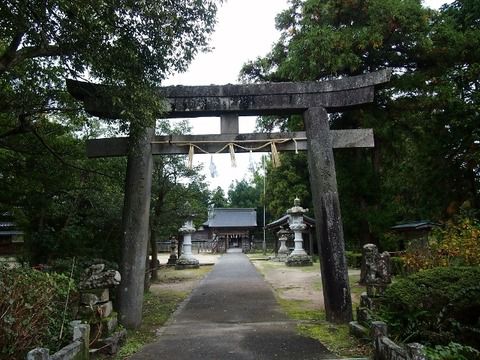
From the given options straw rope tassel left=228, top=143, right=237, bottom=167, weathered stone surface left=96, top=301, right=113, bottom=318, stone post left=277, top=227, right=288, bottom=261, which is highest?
straw rope tassel left=228, top=143, right=237, bottom=167

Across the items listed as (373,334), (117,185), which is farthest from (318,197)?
(117,185)

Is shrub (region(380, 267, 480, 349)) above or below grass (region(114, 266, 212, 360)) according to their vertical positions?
above

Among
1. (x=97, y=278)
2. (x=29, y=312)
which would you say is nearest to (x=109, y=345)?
(x=97, y=278)

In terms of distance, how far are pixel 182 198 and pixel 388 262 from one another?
10.6 m

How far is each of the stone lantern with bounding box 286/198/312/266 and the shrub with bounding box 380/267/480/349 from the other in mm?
19652

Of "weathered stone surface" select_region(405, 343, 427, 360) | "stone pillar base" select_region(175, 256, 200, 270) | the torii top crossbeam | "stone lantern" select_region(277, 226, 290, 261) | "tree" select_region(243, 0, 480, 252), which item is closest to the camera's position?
"weathered stone surface" select_region(405, 343, 427, 360)

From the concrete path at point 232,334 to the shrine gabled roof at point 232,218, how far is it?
3808 cm

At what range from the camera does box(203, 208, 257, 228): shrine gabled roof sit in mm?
49541

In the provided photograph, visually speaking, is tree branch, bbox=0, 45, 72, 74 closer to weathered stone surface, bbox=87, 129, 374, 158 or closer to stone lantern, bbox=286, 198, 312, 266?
weathered stone surface, bbox=87, 129, 374, 158

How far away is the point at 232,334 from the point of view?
7035mm

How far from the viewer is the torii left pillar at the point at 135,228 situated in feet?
24.4

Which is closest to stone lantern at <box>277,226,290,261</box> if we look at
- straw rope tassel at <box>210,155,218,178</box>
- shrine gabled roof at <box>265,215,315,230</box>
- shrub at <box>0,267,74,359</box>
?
shrine gabled roof at <box>265,215,315,230</box>

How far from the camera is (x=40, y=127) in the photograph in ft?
30.7

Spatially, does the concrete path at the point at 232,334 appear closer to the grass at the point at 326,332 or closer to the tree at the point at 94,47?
the grass at the point at 326,332
